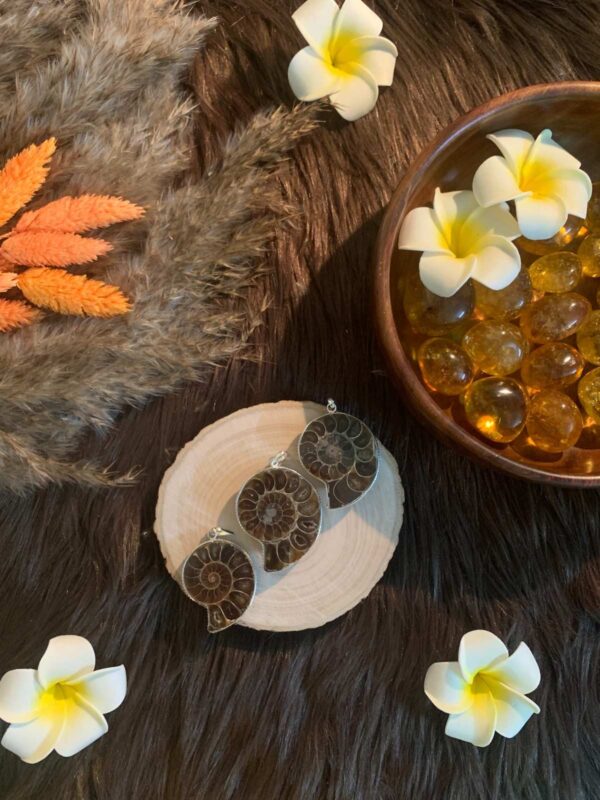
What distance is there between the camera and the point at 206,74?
0.72 metres

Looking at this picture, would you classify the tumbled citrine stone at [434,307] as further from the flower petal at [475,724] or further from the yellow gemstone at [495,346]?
the flower petal at [475,724]

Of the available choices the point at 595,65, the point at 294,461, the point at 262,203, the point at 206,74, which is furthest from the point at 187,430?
the point at 595,65

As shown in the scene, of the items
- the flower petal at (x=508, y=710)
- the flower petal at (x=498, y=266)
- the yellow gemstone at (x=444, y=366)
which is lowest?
the flower petal at (x=508, y=710)

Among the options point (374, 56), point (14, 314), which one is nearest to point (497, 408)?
point (374, 56)

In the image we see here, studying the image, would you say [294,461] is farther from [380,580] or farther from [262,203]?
[262,203]

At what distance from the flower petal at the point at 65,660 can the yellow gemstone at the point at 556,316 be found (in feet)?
1.86

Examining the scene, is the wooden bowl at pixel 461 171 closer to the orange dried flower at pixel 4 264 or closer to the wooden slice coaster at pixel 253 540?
the wooden slice coaster at pixel 253 540

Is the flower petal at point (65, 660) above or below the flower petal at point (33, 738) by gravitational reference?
above

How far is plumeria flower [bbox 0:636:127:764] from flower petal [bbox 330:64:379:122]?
0.62 metres

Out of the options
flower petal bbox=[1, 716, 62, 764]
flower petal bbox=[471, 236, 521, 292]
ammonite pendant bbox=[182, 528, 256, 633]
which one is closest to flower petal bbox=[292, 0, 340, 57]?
flower petal bbox=[471, 236, 521, 292]

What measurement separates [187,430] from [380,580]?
0.27 m

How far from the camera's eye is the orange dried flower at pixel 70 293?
2.10 feet

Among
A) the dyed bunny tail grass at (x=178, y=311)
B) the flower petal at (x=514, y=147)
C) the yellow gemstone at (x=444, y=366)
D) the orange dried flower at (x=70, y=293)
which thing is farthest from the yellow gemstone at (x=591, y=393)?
the orange dried flower at (x=70, y=293)

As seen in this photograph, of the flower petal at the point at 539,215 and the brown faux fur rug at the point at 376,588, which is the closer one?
the flower petal at the point at 539,215
